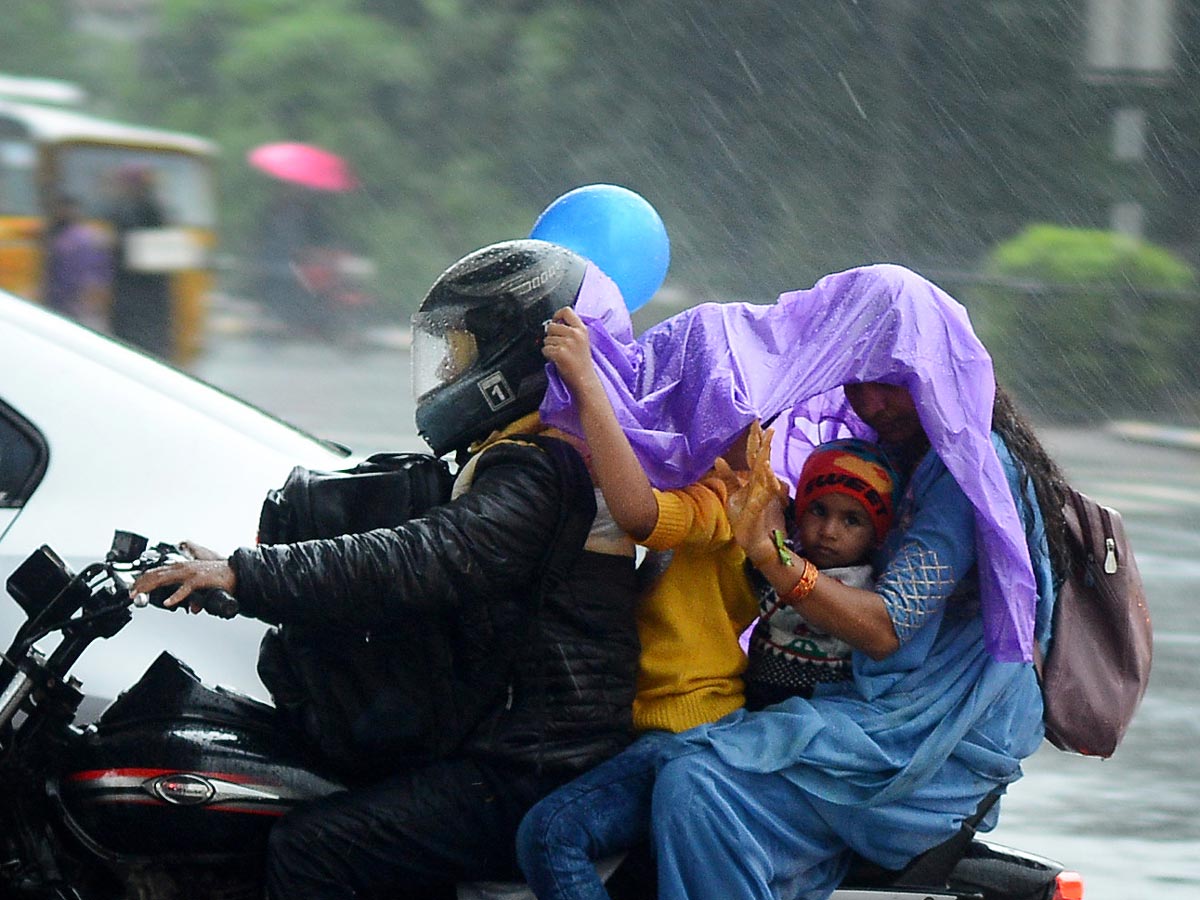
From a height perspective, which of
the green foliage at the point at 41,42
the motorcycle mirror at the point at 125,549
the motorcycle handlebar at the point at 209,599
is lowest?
the motorcycle handlebar at the point at 209,599

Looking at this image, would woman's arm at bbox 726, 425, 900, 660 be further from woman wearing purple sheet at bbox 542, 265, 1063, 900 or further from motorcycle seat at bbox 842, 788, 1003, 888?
motorcycle seat at bbox 842, 788, 1003, 888

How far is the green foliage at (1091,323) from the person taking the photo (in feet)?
56.9

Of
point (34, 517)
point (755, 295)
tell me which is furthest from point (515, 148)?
point (34, 517)

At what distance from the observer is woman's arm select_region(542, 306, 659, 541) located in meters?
2.58

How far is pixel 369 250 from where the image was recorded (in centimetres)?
2548

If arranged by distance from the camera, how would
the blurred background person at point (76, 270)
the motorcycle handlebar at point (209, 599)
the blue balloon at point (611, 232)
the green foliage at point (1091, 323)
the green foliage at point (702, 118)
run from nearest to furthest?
the motorcycle handlebar at point (209, 599) < the blue balloon at point (611, 232) < the blurred background person at point (76, 270) < the green foliage at point (1091, 323) < the green foliage at point (702, 118)

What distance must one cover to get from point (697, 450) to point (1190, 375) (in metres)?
15.8

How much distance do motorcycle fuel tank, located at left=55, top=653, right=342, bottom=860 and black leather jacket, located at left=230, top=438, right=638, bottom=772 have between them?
0.30 m

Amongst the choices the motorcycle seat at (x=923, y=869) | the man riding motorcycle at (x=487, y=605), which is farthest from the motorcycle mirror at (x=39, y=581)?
the motorcycle seat at (x=923, y=869)

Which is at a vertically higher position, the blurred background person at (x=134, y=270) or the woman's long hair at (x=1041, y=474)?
the blurred background person at (x=134, y=270)

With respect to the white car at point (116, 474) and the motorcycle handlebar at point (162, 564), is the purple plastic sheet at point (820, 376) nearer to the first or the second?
the motorcycle handlebar at point (162, 564)

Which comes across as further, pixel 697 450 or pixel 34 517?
pixel 34 517

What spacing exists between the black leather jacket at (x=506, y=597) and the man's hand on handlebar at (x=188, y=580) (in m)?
0.02

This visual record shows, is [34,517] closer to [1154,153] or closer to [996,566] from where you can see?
[996,566]
